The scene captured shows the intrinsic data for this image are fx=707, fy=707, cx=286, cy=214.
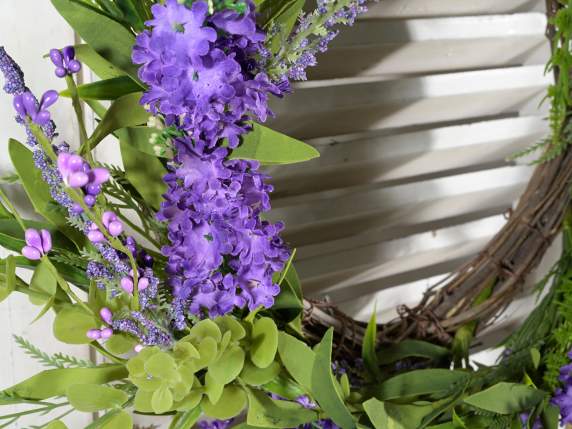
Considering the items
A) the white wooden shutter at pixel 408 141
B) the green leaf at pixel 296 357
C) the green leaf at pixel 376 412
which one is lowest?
the green leaf at pixel 376 412

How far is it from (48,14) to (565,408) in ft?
1.86

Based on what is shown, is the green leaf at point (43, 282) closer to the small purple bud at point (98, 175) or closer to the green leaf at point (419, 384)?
the small purple bud at point (98, 175)

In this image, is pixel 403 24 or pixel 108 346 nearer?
pixel 108 346

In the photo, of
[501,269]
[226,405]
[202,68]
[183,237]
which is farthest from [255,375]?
[501,269]

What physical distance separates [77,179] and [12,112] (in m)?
0.23

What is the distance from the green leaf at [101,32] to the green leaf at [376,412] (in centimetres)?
29

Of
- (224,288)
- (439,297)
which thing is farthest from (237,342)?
(439,297)

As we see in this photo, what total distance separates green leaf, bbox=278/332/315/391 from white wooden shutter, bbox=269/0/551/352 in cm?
31

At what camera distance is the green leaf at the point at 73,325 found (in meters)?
0.47

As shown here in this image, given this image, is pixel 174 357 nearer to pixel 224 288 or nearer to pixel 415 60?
pixel 224 288

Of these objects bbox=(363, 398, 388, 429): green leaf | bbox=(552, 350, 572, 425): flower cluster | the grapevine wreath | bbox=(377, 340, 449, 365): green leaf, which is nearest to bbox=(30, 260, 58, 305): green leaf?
the grapevine wreath

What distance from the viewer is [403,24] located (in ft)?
2.78

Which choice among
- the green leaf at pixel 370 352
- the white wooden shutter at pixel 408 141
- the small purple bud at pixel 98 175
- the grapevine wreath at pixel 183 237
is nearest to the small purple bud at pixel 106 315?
the grapevine wreath at pixel 183 237

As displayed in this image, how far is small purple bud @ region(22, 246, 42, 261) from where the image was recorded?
1.42ft
